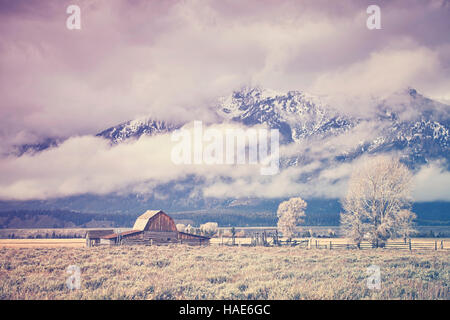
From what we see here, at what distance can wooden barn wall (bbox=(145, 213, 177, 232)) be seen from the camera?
6162 centimetres

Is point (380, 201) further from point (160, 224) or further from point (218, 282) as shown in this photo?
point (160, 224)

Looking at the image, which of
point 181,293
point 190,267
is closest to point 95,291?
point 181,293

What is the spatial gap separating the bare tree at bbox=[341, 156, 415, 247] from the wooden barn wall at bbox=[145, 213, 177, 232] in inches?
1108

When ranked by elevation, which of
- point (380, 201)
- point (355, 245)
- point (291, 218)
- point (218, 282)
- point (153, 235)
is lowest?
point (355, 245)

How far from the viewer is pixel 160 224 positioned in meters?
63.2

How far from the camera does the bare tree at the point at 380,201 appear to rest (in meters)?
45.7

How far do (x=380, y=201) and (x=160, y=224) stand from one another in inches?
1294

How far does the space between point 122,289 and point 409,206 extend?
37609 mm

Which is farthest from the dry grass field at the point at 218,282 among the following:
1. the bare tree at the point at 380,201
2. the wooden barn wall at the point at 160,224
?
the wooden barn wall at the point at 160,224

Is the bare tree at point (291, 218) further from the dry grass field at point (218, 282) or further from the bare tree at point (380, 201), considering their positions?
the dry grass field at point (218, 282)

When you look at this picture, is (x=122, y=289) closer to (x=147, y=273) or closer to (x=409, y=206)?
(x=147, y=273)

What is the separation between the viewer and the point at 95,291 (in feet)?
64.2

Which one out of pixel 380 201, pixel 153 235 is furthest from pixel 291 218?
pixel 380 201
